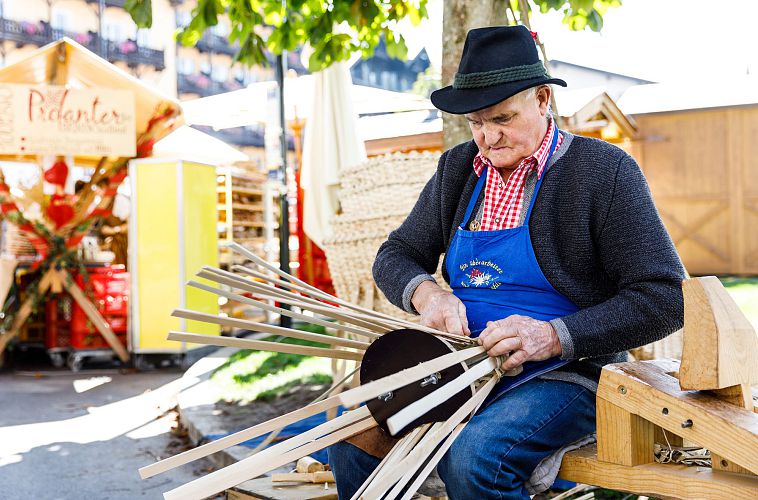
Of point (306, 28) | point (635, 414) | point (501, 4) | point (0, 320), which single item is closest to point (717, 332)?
point (635, 414)

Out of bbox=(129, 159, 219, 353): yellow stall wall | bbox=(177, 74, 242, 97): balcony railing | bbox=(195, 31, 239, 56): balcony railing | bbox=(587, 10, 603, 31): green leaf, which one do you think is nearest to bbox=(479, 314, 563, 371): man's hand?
bbox=(587, 10, 603, 31): green leaf

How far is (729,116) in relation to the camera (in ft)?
40.8

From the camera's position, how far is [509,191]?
84.8 inches

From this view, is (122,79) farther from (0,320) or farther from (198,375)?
(198,375)

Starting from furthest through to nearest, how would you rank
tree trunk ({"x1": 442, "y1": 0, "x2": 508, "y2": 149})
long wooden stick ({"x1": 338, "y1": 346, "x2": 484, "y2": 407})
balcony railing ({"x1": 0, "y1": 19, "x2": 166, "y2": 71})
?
balcony railing ({"x1": 0, "y1": 19, "x2": 166, "y2": 71}), tree trunk ({"x1": 442, "y1": 0, "x2": 508, "y2": 149}), long wooden stick ({"x1": 338, "y1": 346, "x2": 484, "y2": 407})

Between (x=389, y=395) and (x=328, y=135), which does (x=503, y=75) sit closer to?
(x=389, y=395)

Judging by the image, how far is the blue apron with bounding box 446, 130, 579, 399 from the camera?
2.03 meters

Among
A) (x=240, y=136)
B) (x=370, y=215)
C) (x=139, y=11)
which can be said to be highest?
(x=240, y=136)

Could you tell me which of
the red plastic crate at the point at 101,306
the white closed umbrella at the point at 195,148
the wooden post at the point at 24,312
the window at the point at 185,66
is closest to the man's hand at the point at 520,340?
the red plastic crate at the point at 101,306

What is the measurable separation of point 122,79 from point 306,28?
252 cm

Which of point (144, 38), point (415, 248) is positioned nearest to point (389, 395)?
point (415, 248)

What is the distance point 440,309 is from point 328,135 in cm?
448

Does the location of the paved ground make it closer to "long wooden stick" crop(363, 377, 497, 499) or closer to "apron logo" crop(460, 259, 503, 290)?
"apron logo" crop(460, 259, 503, 290)

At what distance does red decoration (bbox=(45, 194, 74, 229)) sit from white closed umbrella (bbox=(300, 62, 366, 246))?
6.66 feet
